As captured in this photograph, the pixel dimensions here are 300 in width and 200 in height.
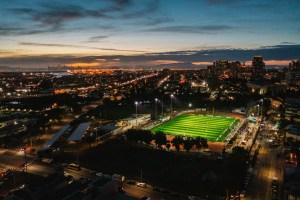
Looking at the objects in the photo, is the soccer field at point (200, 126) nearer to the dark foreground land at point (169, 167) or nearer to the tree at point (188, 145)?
the tree at point (188, 145)

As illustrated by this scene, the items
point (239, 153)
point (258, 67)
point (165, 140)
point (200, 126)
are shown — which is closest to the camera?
point (239, 153)

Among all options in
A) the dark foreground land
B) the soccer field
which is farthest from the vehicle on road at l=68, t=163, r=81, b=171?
the soccer field

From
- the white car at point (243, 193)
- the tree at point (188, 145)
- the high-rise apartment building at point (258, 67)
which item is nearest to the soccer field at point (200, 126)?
the tree at point (188, 145)

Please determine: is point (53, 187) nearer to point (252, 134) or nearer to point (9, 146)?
point (9, 146)

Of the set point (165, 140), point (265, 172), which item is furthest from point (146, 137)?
point (265, 172)

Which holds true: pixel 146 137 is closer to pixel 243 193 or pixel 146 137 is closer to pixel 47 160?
pixel 47 160
